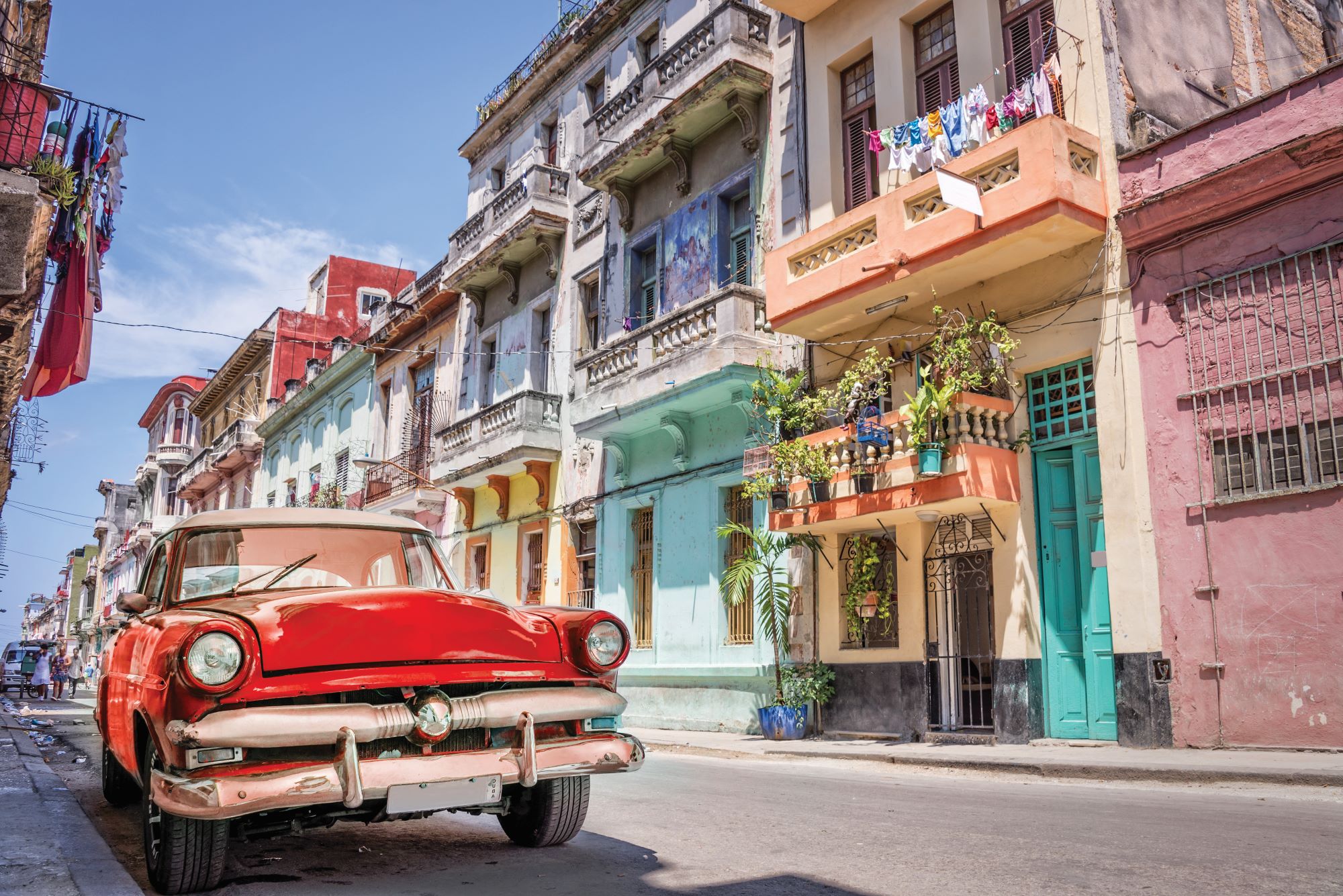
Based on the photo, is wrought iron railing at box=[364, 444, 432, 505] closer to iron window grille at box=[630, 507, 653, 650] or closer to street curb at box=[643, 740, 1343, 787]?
iron window grille at box=[630, 507, 653, 650]

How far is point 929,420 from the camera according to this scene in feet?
38.0

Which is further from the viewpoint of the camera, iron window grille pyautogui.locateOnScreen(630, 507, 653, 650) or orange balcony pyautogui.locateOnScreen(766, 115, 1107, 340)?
iron window grille pyautogui.locateOnScreen(630, 507, 653, 650)

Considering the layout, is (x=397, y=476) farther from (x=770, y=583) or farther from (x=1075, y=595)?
(x=1075, y=595)

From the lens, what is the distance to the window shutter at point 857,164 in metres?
14.6

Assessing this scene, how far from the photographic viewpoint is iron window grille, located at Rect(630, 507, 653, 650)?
58.3 feet

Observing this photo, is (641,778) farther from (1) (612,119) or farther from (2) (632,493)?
(1) (612,119)

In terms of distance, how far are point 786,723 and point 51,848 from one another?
9.95 metres

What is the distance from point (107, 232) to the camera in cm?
1370

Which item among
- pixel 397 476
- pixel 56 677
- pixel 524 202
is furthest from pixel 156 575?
pixel 56 677

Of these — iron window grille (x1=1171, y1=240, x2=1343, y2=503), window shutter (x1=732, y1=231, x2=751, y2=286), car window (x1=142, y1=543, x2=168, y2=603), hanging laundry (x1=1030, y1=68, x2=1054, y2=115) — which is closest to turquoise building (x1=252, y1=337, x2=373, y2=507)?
window shutter (x1=732, y1=231, x2=751, y2=286)

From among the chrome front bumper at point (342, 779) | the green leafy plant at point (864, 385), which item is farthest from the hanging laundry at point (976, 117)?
the chrome front bumper at point (342, 779)

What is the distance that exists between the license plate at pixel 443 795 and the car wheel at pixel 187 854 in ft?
2.36

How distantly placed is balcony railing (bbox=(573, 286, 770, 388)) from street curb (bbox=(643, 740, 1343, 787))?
236 inches

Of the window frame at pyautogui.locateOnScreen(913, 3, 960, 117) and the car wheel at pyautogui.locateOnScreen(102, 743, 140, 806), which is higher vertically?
the window frame at pyautogui.locateOnScreen(913, 3, 960, 117)
